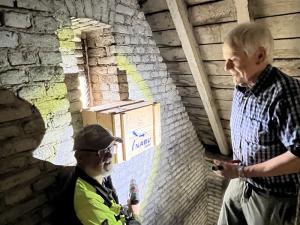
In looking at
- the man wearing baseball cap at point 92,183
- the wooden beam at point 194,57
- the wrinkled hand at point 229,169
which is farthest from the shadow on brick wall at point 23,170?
the wooden beam at point 194,57

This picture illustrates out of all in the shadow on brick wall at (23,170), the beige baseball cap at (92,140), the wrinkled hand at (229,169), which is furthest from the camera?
the beige baseball cap at (92,140)

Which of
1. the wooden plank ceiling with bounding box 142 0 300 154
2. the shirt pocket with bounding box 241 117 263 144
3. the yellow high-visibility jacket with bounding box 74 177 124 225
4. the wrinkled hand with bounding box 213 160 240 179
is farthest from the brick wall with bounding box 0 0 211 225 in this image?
the shirt pocket with bounding box 241 117 263 144

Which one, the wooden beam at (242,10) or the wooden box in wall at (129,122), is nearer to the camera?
the wooden box in wall at (129,122)

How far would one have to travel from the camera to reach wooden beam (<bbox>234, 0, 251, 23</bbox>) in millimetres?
2282

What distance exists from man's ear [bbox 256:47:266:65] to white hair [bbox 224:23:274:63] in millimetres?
15

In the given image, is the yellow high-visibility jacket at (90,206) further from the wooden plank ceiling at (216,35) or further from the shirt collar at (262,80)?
the wooden plank ceiling at (216,35)

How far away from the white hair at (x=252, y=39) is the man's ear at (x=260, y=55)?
0.01 metres

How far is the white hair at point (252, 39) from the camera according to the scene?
1450 mm

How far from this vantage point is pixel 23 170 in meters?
1.83

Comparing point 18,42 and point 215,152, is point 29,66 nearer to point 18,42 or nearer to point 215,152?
point 18,42

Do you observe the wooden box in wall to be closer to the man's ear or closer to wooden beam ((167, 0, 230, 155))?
wooden beam ((167, 0, 230, 155))

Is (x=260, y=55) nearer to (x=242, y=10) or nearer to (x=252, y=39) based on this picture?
(x=252, y=39)

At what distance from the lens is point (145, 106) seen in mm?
2396

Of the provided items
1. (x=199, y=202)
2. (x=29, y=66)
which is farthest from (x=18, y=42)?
(x=199, y=202)
